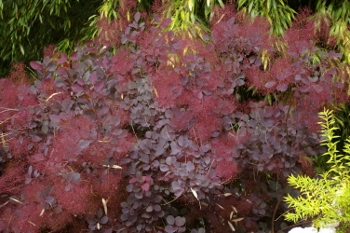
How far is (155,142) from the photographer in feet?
7.72

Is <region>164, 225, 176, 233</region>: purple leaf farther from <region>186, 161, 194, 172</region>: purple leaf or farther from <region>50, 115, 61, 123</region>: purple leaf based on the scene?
<region>50, 115, 61, 123</region>: purple leaf

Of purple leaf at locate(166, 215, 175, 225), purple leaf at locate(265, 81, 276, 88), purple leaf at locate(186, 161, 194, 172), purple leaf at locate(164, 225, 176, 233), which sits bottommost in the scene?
purple leaf at locate(164, 225, 176, 233)

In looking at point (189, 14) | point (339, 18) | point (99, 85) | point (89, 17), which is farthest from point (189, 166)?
point (89, 17)

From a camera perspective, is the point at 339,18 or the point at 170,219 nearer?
the point at 170,219

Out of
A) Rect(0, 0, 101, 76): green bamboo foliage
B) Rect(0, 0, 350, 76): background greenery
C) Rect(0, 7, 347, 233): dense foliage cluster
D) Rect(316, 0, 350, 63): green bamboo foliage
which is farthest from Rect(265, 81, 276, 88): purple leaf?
Rect(0, 0, 101, 76): green bamboo foliage

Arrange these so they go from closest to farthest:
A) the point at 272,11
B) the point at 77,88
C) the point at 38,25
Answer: the point at 77,88, the point at 272,11, the point at 38,25

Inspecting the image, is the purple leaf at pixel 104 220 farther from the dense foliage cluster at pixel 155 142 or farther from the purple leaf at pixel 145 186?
the purple leaf at pixel 145 186

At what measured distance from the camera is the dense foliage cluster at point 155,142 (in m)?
2.26

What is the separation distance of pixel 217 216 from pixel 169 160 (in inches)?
15.3

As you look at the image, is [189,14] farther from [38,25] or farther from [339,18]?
[38,25]

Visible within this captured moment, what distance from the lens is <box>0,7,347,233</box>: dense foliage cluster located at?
2.26 meters

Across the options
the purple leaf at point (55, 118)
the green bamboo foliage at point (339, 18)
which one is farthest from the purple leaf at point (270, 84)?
the green bamboo foliage at point (339, 18)

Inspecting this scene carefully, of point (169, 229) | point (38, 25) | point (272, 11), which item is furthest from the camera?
point (38, 25)

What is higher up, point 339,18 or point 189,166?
point 339,18
